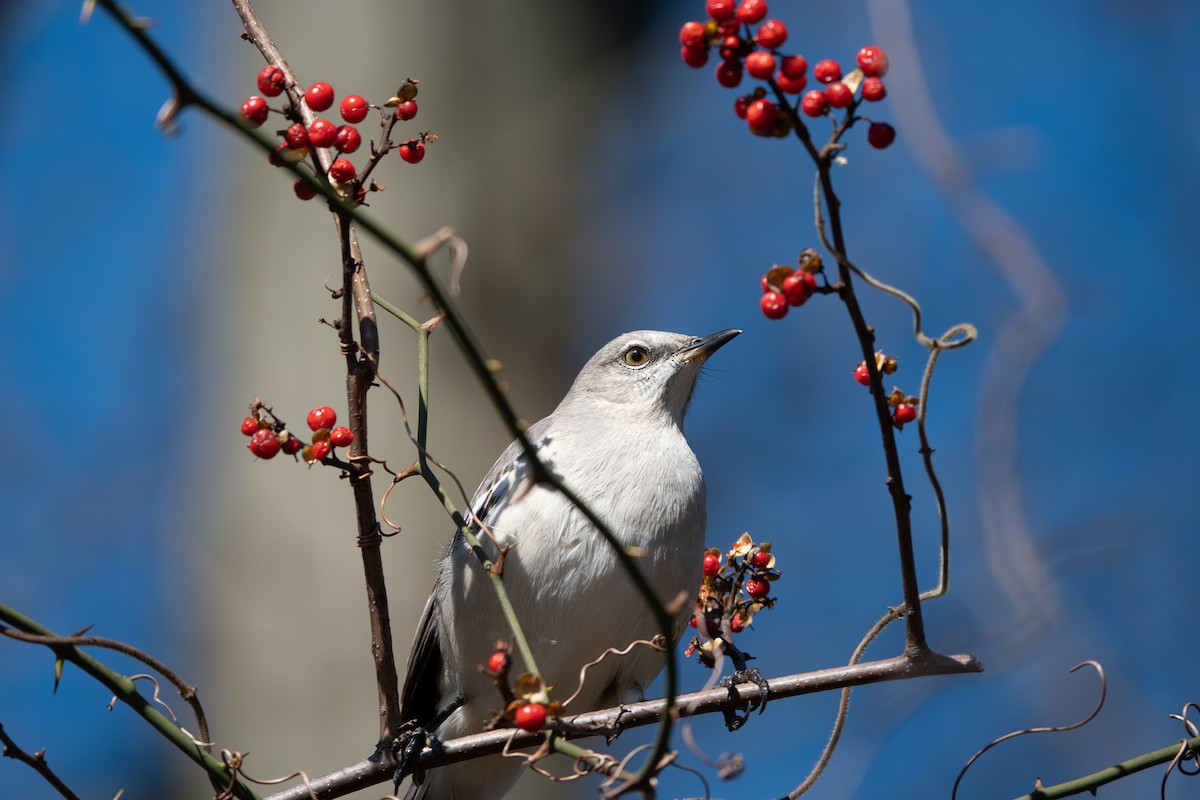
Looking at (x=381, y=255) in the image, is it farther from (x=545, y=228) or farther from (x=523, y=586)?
(x=523, y=586)

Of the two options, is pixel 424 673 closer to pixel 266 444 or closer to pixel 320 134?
pixel 266 444

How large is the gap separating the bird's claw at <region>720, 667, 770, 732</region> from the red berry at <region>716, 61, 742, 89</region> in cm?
119

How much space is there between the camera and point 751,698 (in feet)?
7.91

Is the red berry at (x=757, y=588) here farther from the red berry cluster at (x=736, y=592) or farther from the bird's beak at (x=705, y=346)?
A: the bird's beak at (x=705, y=346)

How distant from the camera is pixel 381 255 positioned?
5098 mm

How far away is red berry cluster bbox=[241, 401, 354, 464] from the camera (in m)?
2.17

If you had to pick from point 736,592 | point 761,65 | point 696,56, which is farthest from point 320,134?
point 736,592

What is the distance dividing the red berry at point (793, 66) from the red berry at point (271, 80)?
905mm

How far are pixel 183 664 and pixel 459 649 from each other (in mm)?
3065

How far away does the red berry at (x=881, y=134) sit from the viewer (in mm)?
1765

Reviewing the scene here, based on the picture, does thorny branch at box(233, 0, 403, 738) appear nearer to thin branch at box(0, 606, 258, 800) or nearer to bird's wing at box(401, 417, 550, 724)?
thin branch at box(0, 606, 258, 800)

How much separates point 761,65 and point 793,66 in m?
0.10

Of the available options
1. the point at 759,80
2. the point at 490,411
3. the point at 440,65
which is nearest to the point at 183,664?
the point at 490,411

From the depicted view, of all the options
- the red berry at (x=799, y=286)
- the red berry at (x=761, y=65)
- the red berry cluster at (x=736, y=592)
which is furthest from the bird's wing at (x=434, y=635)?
the red berry at (x=761, y=65)
